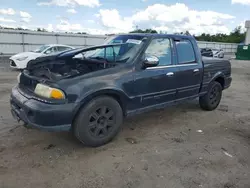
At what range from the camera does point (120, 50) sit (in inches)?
167

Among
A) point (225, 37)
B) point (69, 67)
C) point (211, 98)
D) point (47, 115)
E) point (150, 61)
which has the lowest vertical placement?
point (211, 98)

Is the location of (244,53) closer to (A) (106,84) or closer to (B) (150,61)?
(B) (150,61)

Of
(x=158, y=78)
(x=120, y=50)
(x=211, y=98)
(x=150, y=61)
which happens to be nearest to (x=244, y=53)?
(x=211, y=98)

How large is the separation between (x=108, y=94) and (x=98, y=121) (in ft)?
1.43

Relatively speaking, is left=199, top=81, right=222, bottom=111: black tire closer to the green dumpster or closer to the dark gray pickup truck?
the dark gray pickup truck

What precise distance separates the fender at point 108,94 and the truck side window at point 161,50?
0.90 metres

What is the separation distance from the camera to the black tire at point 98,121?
3381mm

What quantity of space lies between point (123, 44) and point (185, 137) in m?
2.01

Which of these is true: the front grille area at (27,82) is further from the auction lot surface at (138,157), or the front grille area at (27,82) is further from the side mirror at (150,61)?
the side mirror at (150,61)

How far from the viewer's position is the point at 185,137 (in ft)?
13.9

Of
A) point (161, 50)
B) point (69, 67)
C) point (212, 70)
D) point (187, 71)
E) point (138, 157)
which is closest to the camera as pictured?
point (138, 157)

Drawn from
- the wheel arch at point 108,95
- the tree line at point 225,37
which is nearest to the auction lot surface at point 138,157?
the wheel arch at point 108,95

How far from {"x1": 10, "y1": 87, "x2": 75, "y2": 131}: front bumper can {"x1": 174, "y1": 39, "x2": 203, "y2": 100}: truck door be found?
2.31m

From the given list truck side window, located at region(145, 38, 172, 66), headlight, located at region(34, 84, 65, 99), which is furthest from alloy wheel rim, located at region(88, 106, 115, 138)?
truck side window, located at region(145, 38, 172, 66)
